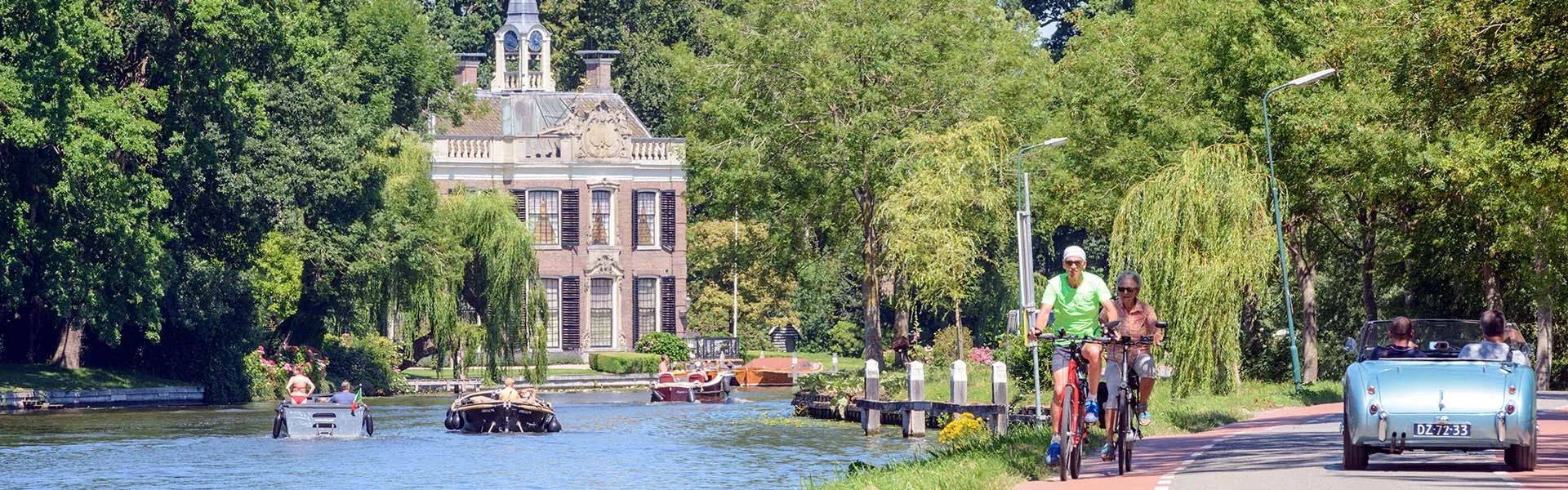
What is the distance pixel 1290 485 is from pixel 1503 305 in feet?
120

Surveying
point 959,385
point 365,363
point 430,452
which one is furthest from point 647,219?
point 430,452

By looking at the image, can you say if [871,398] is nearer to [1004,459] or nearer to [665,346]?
[1004,459]

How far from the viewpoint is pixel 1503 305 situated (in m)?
50.2

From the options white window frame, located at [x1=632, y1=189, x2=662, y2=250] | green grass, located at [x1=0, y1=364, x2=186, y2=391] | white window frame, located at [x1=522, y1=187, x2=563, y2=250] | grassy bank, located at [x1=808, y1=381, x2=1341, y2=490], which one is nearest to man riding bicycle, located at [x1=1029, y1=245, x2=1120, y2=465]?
grassy bank, located at [x1=808, y1=381, x2=1341, y2=490]

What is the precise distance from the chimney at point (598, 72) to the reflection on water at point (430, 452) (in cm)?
4043

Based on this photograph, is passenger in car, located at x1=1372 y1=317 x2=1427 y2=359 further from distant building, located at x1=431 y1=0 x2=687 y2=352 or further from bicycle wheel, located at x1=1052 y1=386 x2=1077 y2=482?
distant building, located at x1=431 y1=0 x2=687 y2=352

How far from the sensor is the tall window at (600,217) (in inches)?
3590

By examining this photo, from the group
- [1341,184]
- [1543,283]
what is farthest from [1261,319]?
[1543,283]

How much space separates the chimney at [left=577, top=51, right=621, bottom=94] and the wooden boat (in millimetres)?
16353

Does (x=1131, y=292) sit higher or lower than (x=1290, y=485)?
higher

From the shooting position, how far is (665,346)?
8869 centimetres

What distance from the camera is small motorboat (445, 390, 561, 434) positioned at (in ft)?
159

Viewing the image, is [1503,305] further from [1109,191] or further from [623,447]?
[623,447]

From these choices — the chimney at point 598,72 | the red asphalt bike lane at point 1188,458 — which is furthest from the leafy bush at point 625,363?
the red asphalt bike lane at point 1188,458
